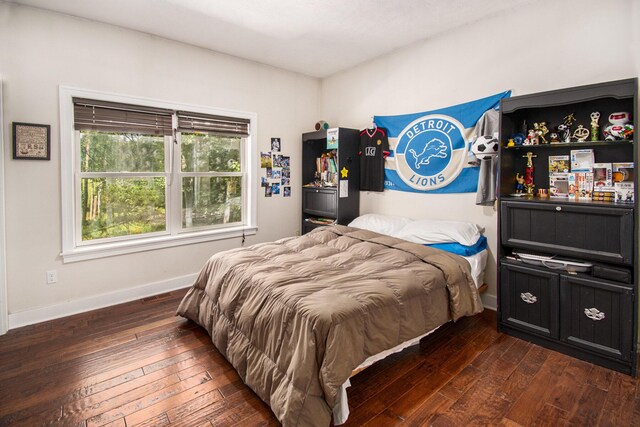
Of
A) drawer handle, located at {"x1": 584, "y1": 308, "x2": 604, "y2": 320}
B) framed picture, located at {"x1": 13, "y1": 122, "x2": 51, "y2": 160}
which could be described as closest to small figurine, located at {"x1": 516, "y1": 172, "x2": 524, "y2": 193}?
drawer handle, located at {"x1": 584, "y1": 308, "x2": 604, "y2": 320}

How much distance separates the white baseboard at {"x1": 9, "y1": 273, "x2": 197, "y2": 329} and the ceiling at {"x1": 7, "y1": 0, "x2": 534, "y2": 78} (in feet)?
8.52

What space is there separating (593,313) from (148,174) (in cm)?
403

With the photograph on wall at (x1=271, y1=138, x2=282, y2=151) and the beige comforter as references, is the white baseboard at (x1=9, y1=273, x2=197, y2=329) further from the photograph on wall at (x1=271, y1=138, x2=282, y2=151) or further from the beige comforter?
the photograph on wall at (x1=271, y1=138, x2=282, y2=151)

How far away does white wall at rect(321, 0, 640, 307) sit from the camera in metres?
2.37

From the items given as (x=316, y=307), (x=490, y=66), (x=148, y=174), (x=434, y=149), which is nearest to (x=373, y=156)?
(x=434, y=149)

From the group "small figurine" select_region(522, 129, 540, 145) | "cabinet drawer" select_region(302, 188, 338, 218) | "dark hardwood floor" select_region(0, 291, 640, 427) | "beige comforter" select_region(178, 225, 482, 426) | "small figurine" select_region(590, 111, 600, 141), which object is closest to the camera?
"beige comforter" select_region(178, 225, 482, 426)

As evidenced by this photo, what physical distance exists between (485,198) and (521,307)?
969 mm

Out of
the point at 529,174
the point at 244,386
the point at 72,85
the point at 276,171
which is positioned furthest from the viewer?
the point at 276,171

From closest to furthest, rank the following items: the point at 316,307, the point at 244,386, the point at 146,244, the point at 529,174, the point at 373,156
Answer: the point at 316,307 → the point at 244,386 → the point at 529,174 → the point at 146,244 → the point at 373,156

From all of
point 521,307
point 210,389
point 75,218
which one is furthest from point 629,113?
point 75,218

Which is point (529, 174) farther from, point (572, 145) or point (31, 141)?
point (31, 141)

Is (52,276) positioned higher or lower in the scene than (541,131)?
lower

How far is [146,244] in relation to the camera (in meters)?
3.41

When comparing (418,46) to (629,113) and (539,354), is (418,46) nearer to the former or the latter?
(629,113)
